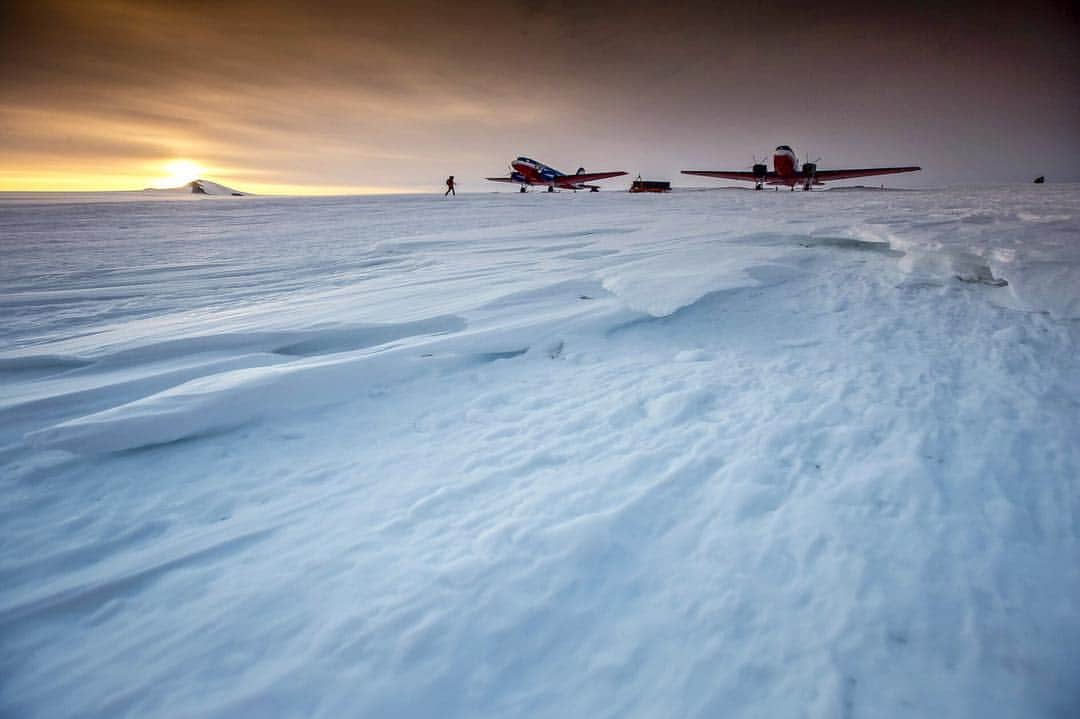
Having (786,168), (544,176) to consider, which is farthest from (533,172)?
(786,168)

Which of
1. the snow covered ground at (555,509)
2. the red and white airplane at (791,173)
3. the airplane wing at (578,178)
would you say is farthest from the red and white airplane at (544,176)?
the snow covered ground at (555,509)

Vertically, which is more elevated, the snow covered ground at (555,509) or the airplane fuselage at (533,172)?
the airplane fuselage at (533,172)

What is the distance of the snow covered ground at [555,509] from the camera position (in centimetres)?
106

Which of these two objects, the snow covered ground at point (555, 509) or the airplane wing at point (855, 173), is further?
the airplane wing at point (855, 173)

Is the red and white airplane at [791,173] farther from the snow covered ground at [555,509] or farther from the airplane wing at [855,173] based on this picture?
the snow covered ground at [555,509]

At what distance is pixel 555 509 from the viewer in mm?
1539

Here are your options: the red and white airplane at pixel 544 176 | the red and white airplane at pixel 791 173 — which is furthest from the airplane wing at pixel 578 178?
the red and white airplane at pixel 791 173

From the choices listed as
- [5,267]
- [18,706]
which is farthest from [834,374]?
[5,267]

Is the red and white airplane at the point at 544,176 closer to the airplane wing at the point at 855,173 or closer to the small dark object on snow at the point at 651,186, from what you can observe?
the small dark object on snow at the point at 651,186

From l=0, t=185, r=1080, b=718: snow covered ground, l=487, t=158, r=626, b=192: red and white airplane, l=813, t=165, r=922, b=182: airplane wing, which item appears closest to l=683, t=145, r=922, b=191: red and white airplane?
l=813, t=165, r=922, b=182: airplane wing

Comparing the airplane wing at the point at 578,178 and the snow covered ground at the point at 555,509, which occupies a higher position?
the airplane wing at the point at 578,178

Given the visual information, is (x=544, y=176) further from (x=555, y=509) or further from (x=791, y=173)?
(x=555, y=509)

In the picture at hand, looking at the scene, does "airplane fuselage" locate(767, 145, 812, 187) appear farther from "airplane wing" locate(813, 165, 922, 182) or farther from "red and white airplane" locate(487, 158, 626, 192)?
"red and white airplane" locate(487, 158, 626, 192)

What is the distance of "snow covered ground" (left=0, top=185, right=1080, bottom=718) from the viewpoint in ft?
3.47
